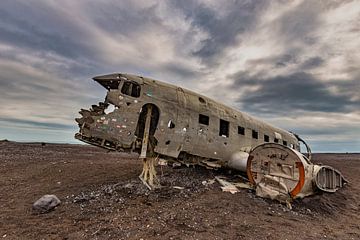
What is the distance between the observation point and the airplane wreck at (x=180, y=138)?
37.3 ft

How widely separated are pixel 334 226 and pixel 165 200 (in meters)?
6.95

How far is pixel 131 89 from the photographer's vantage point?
12.3 metres

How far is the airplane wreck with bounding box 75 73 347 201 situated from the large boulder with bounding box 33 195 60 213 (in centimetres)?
266

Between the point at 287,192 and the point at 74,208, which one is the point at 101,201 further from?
the point at 287,192

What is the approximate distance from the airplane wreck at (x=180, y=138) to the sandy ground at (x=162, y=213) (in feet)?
3.51

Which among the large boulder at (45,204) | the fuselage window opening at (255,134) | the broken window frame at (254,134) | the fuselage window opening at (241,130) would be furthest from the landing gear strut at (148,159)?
the fuselage window opening at (255,134)

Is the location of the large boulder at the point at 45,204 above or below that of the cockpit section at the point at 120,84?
below

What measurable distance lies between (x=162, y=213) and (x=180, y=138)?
4.41 metres

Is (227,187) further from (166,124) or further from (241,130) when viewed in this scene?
(241,130)

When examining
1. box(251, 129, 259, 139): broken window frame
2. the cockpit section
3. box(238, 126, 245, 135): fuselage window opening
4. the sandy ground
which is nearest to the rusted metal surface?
the sandy ground

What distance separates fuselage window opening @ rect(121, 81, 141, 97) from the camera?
12.1 meters

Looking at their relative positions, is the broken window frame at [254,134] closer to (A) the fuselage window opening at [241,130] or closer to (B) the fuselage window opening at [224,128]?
(A) the fuselage window opening at [241,130]

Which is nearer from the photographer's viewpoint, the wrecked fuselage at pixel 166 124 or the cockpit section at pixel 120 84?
the wrecked fuselage at pixel 166 124

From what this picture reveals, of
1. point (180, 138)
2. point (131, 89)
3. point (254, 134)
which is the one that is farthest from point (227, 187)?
point (131, 89)
